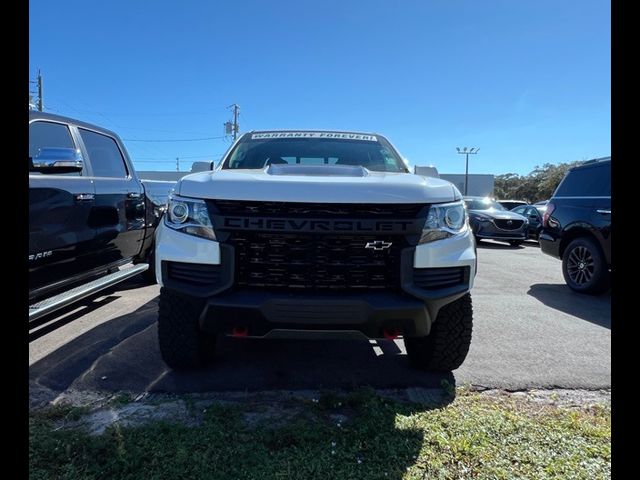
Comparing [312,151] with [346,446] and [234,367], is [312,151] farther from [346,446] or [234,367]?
[346,446]

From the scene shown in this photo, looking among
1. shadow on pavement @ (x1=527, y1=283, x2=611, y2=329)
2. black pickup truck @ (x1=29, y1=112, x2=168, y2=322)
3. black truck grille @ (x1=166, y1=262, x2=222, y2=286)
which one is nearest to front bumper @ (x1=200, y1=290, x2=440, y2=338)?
black truck grille @ (x1=166, y1=262, x2=222, y2=286)

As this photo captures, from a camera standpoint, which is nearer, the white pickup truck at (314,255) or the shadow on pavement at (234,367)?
the white pickup truck at (314,255)

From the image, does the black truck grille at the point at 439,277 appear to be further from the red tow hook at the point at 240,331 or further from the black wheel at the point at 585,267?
the black wheel at the point at 585,267

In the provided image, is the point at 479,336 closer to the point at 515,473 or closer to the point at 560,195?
the point at 515,473


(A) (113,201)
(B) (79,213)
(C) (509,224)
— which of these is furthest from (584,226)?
(C) (509,224)

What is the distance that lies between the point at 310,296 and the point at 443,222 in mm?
888

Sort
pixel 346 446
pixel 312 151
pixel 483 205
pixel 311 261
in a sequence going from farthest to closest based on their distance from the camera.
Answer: pixel 483 205, pixel 312 151, pixel 311 261, pixel 346 446

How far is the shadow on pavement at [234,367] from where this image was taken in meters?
2.61

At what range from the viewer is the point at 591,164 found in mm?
5559

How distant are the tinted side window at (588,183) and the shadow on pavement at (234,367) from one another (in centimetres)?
410

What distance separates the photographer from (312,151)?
3707mm

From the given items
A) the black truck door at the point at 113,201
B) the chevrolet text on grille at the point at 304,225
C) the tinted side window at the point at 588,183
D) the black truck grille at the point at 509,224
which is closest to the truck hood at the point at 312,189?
the chevrolet text on grille at the point at 304,225

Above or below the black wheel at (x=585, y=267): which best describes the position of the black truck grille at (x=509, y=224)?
above
